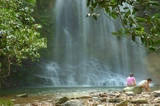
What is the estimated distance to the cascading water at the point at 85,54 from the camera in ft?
64.9

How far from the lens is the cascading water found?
64.9ft

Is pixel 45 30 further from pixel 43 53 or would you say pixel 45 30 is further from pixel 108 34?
pixel 108 34

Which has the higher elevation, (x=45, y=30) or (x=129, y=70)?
(x=45, y=30)

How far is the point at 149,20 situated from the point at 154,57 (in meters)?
22.3

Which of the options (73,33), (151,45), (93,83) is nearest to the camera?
(151,45)

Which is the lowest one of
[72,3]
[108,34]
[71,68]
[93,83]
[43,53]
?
[93,83]

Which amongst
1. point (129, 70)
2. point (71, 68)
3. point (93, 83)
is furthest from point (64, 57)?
point (129, 70)

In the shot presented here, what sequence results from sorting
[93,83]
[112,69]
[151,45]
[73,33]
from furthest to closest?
1. [73,33]
2. [112,69]
3. [93,83]
4. [151,45]

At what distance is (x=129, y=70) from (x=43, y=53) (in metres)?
9.70

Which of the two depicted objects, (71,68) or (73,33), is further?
(73,33)

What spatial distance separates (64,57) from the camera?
22344 millimetres

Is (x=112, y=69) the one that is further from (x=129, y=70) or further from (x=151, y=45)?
(x=151, y=45)

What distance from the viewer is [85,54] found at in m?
23.1

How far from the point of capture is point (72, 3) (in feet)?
85.0
